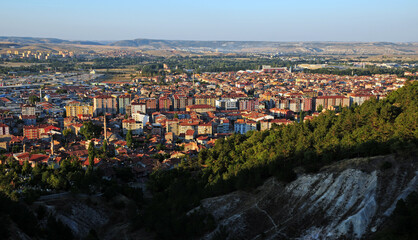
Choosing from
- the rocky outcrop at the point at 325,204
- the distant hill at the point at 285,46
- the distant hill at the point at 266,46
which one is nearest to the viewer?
the rocky outcrop at the point at 325,204

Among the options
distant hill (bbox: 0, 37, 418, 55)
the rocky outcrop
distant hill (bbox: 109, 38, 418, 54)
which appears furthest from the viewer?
distant hill (bbox: 109, 38, 418, 54)

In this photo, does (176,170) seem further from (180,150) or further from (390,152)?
(390,152)

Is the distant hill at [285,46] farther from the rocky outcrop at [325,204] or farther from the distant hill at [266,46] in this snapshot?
the rocky outcrop at [325,204]

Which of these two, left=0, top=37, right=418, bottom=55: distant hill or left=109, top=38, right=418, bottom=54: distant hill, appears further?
left=109, top=38, right=418, bottom=54: distant hill

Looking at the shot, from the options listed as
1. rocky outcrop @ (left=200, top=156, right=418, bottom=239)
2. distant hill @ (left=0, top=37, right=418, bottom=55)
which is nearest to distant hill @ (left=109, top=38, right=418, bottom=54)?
distant hill @ (left=0, top=37, right=418, bottom=55)

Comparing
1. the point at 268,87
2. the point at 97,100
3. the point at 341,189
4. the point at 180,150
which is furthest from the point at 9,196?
the point at 268,87

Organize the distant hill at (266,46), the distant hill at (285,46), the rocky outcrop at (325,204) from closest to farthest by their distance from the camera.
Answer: the rocky outcrop at (325,204), the distant hill at (266,46), the distant hill at (285,46)

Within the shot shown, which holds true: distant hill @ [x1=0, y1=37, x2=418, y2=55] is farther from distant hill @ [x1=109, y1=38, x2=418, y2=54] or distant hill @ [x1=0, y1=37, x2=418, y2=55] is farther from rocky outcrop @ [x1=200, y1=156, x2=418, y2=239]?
rocky outcrop @ [x1=200, y1=156, x2=418, y2=239]

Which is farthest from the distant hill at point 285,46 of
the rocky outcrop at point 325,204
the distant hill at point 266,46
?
the rocky outcrop at point 325,204
